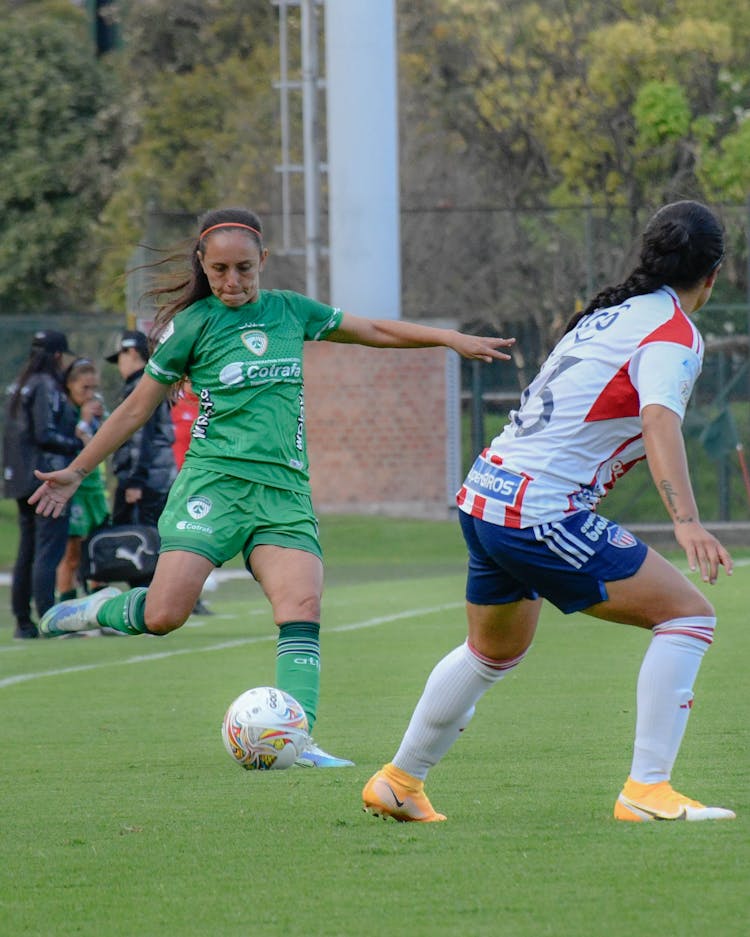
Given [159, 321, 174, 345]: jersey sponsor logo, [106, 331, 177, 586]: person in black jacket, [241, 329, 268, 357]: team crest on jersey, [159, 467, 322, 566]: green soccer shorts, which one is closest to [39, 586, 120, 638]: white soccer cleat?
[159, 467, 322, 566]: green soccer shorts

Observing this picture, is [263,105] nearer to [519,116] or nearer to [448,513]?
[519,116]

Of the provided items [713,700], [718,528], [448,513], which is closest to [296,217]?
[448,513]

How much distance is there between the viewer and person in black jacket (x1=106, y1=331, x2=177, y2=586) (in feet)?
44.0

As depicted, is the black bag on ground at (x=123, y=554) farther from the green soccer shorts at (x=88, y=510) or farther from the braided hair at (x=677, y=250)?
the braided hair at (x=677, y=250)

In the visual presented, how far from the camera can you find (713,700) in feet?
27.7

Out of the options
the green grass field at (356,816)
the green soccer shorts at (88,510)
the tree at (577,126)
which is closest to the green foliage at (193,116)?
the tree at (577,126)

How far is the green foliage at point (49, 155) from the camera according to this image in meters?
41.9

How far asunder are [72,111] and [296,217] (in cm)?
1156

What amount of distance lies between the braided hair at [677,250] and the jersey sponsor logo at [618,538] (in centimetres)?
66

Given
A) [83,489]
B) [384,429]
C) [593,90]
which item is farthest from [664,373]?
[593,90]

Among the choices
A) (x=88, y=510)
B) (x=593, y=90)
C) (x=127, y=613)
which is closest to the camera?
(x=127, y=613)

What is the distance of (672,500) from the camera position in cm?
509

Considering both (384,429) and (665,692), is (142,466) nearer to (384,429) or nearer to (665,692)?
(665,692)

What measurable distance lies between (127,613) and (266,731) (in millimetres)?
864
